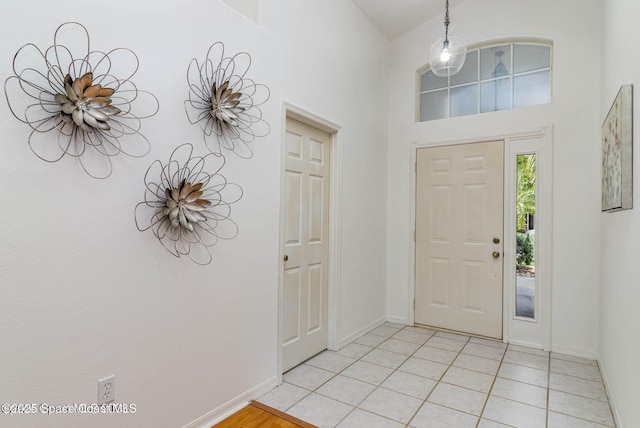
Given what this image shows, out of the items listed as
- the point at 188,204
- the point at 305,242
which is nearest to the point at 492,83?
the point at 305,242

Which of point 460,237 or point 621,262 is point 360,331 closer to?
point 460,237

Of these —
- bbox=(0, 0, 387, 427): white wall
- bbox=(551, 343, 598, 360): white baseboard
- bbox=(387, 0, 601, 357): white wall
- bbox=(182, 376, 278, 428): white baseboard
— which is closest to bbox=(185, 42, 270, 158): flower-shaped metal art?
bbox=(0, 0, 387, 427): white wall

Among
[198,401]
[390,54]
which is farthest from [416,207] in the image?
[198,401]

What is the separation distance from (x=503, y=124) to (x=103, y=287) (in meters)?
3.67

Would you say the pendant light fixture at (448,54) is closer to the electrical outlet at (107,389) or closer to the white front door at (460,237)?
the white front door at (460,237)

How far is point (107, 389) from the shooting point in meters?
1.61

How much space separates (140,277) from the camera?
1738mm

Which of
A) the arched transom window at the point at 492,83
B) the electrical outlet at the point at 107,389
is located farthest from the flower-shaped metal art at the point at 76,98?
the arched transom window at the point at 492,83

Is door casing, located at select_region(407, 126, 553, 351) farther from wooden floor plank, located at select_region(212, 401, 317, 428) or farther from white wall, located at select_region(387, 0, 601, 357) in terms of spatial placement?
wooden floor plank, located at select_region(212, 401, 317, 428)

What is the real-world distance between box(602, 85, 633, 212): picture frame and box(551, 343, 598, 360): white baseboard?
155 cm

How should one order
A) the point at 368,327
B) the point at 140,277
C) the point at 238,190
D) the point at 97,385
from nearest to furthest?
the point at 97,385 < the point at 140,277 < the point at 238,190 < the point at 368,327

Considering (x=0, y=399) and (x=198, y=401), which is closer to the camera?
(x=0, y=399)

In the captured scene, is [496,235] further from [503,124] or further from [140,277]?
[140,277]

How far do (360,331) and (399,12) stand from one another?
3.40m
